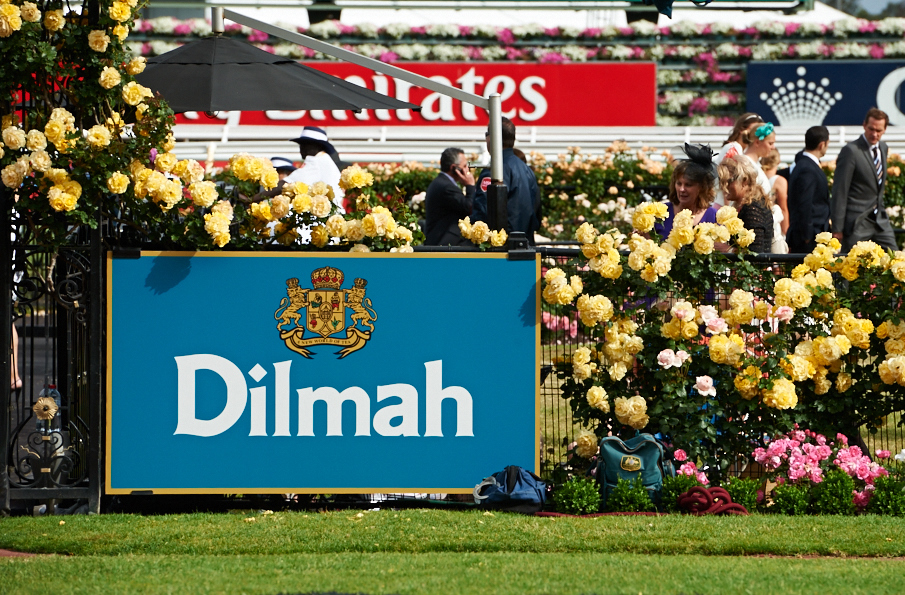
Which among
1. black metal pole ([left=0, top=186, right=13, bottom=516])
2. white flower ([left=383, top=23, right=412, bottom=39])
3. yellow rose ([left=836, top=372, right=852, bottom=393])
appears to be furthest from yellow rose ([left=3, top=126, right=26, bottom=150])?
white flower ([left=383, top=23, right=412, bottom=39])

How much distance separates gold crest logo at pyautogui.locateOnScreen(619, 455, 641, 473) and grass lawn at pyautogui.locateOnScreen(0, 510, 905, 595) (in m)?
0.31

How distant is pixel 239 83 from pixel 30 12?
2032mm

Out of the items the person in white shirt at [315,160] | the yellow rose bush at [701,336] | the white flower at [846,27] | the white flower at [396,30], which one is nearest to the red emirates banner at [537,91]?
the white flower at [396,30]

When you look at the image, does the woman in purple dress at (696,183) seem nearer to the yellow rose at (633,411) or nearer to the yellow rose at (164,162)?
the yellow rose at (633,411)

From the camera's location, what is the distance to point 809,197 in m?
9.73

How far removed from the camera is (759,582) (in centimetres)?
462

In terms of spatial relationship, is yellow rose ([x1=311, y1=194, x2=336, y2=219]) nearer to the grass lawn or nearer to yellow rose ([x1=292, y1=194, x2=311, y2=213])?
yellow rose ([x1=292, y1=194, x2=311, y2=213])

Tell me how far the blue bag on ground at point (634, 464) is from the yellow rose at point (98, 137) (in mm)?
2883

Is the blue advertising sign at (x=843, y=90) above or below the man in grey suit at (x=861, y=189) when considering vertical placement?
above

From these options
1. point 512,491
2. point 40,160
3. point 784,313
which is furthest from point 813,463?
point 40,160

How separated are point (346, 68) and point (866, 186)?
16043 mm

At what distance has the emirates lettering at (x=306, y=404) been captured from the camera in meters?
5.98

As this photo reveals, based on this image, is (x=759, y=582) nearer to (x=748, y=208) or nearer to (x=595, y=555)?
(x=595, y=555)

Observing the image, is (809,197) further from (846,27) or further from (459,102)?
(846,27)
